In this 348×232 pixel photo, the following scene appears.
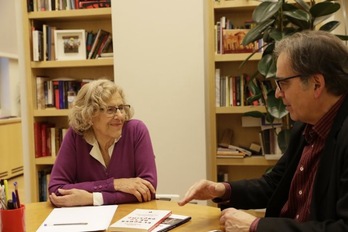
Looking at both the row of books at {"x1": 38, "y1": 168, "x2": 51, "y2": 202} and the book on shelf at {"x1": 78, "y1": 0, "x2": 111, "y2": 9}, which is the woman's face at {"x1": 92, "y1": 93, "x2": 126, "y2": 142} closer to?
the book on shelf at {"x1": 78, "y1": 0, "x2": 111, "y2": 9}

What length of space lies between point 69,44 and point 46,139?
2.76 ft

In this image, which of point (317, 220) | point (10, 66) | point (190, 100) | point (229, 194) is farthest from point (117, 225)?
point (10, 66)

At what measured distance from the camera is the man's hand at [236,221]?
1338mm

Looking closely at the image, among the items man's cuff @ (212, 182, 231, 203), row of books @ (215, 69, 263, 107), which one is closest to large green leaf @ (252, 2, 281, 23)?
row of books @ (215, 69, 263, 107)

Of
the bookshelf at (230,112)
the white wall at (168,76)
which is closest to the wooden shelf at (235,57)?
the bookshelf at (230,112)

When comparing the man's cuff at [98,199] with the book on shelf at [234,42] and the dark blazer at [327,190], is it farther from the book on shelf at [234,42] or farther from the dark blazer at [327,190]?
the book on shelf at [234,42]

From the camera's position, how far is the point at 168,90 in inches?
123

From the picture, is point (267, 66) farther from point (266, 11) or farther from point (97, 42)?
point (97, 42)

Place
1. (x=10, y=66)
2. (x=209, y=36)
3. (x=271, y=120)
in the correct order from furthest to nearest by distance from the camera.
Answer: (x=10, y=66) < (x=209, y=36) < (x=271, y=120)

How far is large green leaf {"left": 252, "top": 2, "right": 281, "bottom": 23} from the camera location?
2686 mm

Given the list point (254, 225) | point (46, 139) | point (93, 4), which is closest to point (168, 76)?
point (93, 4)

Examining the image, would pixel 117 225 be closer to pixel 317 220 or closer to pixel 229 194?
pixel 229 194

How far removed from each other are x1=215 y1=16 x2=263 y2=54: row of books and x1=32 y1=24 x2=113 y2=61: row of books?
0.90 meters

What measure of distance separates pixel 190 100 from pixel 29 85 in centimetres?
141
